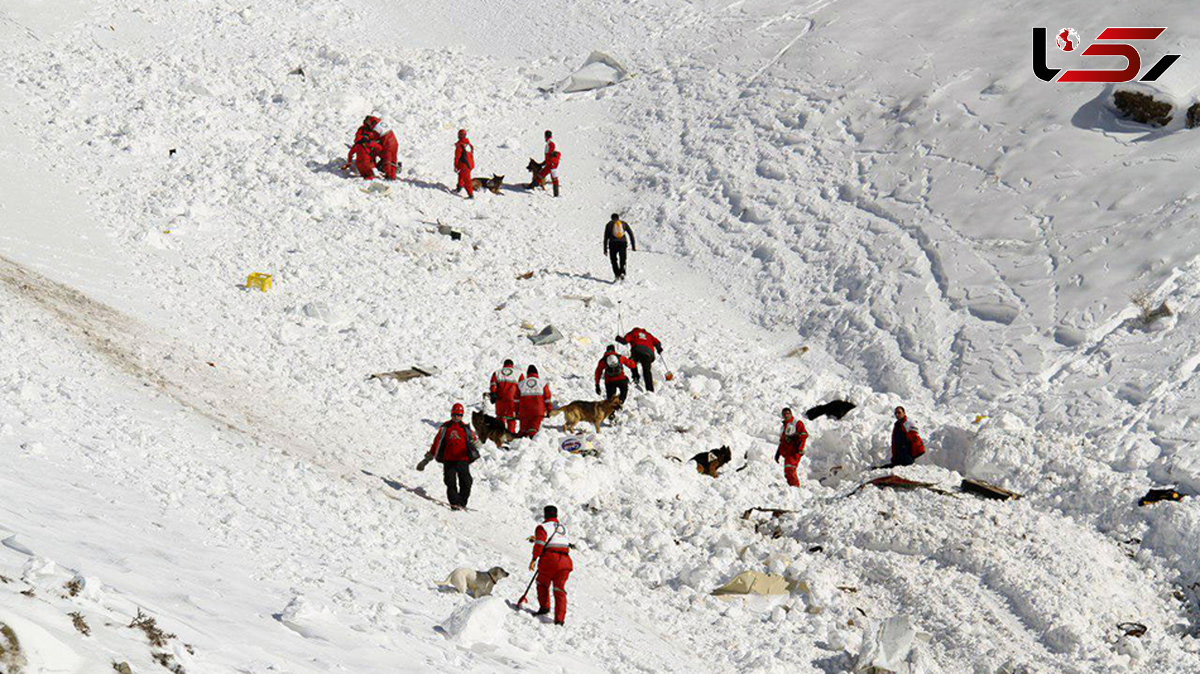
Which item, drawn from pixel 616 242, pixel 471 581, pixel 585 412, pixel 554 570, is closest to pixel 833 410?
pixel 585 412

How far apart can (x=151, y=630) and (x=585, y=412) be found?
28.6ft

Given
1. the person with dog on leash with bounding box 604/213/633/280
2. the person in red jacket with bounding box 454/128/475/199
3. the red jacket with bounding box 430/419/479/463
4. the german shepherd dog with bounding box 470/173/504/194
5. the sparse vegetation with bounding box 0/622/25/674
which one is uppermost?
the person in red jacket with bounding box 454/128/475/199

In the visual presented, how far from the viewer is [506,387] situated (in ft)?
48.6

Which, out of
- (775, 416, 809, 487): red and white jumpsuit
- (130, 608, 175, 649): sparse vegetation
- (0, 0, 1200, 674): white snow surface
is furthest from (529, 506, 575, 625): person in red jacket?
(775, 416, 809, 487): red and white jumpsuit

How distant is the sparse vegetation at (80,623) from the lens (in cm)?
613

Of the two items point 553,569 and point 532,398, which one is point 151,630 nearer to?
point 553,569

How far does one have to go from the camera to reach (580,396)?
16.3 meters

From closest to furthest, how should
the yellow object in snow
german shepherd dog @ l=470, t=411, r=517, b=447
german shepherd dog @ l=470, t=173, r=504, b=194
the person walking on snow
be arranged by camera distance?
1. german shepherd dog @ l=470, t=411, r=517, b=447
2. the yellow object in snow
3. the person walking on snow
4. german shepherd dog @ l=470, t=173, r=504, b=194

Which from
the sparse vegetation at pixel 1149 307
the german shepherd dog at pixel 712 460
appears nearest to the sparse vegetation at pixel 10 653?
the german shepherd dog at pixel 712 460

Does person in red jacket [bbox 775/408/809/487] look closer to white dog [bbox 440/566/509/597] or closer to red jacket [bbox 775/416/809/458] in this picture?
red jacket [bbox 775/416/809/458]

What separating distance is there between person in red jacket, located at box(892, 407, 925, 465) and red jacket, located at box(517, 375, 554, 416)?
454 centimetres

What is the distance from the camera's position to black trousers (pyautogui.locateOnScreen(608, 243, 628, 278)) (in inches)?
798

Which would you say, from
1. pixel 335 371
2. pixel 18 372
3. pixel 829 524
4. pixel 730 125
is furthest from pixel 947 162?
pixel 18 372

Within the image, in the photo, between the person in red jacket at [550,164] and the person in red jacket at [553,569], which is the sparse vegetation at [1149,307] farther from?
the person in red jacket at [550,164]
